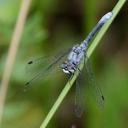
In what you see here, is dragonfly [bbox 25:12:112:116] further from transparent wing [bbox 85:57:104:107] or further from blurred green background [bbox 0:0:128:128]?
blurred green background [bbox 0:0:128:128]

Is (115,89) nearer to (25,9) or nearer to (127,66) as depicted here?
(127,66)

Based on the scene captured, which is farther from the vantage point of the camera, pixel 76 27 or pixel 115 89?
pixel 76 27

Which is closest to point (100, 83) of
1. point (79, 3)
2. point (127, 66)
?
point (127, 66)

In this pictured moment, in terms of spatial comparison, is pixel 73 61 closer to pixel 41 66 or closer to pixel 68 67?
pixel 68 67

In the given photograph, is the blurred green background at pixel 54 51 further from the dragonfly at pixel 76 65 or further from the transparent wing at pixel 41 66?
the dragonfly at pixel 76 65

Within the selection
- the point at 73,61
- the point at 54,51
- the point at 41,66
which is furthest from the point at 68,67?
the point at 54,51
